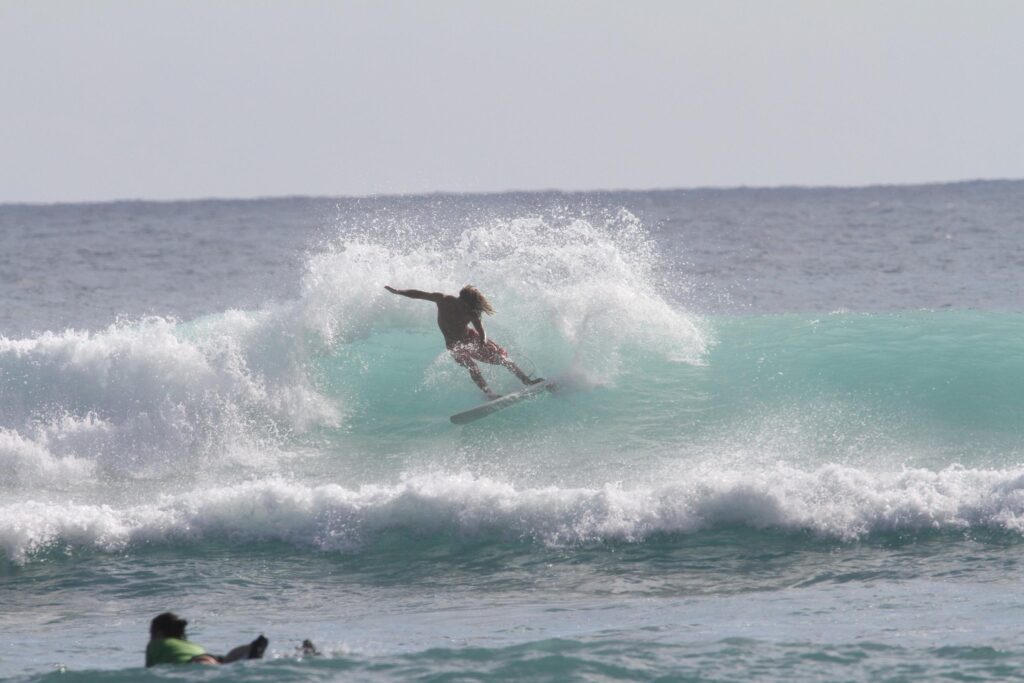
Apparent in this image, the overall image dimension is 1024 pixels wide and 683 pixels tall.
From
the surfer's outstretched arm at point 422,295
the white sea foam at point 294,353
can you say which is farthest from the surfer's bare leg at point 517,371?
the surfer's outstretched arm at point 422,295

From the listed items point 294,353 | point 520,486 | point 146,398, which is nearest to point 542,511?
point 520,486

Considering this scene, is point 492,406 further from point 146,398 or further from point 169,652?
point 169,652

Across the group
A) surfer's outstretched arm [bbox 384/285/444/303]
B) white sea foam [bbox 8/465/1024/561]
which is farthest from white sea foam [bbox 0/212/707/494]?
white sea foam [bbox 8/465/1024/561]

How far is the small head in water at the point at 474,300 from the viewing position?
13.9 meters

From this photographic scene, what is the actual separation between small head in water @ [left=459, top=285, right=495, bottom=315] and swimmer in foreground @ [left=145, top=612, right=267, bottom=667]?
689 centimetres

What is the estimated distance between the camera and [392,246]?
56.1 feet

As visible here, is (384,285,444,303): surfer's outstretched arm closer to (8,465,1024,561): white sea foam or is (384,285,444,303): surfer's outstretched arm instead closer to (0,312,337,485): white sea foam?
(0,312,337,485): white sea foam

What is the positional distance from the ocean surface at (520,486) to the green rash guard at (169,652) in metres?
0.11

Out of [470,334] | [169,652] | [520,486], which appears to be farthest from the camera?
[470,334]

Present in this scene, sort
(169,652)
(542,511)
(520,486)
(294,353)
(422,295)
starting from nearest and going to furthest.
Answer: (169,652) < (542,511) < (520,486) < (422,295) < (294,353)

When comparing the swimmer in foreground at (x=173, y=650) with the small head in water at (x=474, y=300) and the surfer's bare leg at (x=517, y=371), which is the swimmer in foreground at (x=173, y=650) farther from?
the surfer's bare leg at (x=517, y=371)

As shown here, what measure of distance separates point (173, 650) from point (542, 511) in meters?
4.30

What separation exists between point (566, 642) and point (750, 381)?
309 inches

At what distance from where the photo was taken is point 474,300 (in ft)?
45.9
